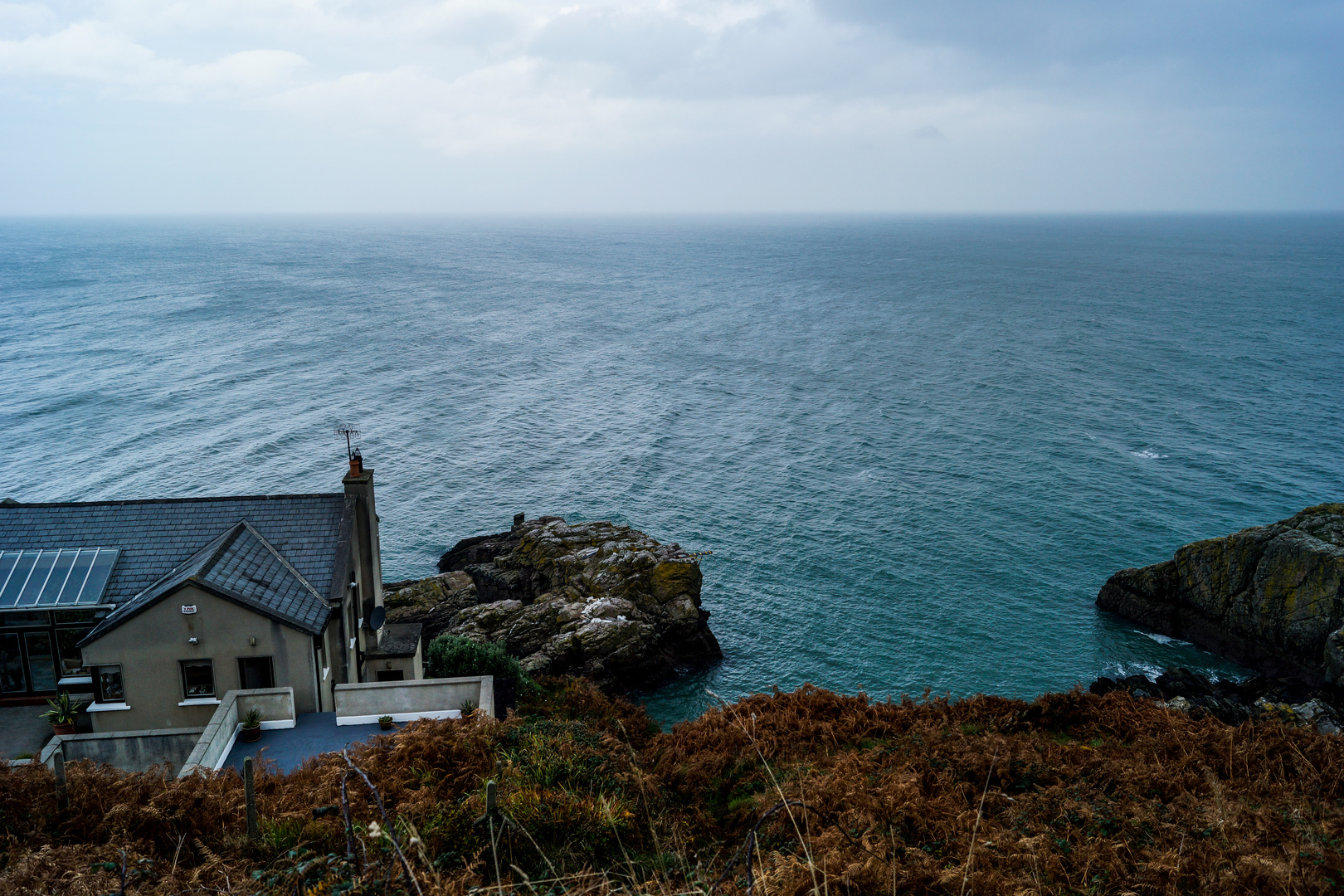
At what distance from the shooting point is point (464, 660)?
99.8 ft

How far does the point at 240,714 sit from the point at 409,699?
12.6 ft

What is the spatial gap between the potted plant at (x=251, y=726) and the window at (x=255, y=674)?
117 centimetres

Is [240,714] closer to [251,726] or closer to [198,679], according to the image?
[251,726]

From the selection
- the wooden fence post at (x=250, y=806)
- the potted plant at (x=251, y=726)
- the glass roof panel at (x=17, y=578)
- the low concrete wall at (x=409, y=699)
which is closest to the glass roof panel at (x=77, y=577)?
the glass roof panel at (x=17, y=578)

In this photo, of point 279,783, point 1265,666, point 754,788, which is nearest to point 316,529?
point 279,783

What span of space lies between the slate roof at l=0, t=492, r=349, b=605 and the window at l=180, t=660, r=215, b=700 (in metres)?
3.02

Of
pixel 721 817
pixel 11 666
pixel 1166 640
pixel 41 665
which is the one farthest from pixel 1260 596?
pixel 11 666

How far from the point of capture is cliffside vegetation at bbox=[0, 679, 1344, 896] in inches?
378

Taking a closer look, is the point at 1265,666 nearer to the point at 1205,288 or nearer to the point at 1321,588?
the point at 1321,588

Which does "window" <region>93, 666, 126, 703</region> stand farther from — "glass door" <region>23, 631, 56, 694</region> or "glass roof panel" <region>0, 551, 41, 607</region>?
"glass roof panel" <region>0, 551, 41, 607</region>

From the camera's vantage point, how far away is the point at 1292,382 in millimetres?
83125

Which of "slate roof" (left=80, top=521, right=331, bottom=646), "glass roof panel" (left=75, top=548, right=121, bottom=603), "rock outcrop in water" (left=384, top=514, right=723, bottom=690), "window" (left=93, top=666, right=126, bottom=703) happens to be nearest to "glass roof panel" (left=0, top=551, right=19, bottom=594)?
"glass roof panel" (left=75, top=548, right=121, bottom=603)

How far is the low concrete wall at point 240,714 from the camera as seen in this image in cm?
1750

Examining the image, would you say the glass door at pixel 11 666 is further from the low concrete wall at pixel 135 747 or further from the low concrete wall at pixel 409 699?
the low concrete wall at pixel 409 699
